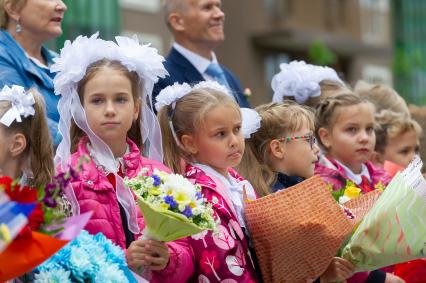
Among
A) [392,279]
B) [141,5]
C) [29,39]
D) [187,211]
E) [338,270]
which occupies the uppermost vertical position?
[29,39]

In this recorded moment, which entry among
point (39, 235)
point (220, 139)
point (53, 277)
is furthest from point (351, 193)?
point (39, 235)

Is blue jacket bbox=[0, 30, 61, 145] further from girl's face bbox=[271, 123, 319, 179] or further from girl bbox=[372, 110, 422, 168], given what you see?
girl bbox=[372, 110, 422, 168]

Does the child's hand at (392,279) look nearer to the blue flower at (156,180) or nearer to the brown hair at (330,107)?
the brown hair at (330,107)

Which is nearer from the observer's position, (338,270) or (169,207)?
(169,207)

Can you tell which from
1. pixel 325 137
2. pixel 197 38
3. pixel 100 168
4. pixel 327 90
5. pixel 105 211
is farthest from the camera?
pixel 197 38

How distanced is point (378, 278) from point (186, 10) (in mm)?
2500

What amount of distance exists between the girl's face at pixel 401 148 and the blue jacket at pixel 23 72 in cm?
258

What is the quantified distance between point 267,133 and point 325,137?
0.87m

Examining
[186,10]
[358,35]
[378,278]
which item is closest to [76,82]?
[378,278]

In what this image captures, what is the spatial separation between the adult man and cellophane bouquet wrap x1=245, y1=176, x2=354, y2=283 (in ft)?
6.31

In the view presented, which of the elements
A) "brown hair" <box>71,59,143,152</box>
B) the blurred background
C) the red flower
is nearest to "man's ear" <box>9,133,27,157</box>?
"brown hair" <box>71,59,143,152</box>

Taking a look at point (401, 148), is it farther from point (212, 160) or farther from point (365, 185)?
point (212, 160)

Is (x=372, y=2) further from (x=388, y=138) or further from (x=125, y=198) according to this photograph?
(x=125, y=198)

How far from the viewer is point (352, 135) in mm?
6461
